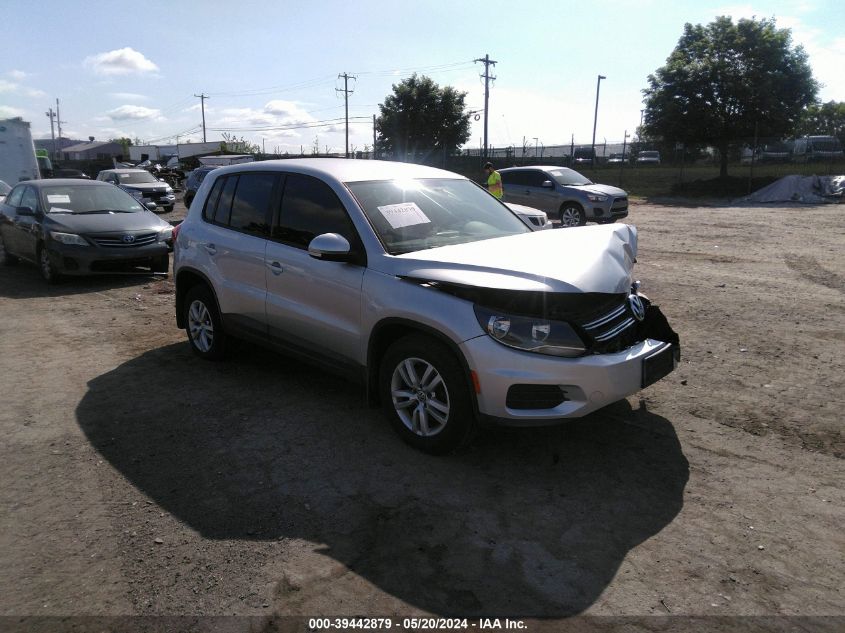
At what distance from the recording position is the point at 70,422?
180 inches

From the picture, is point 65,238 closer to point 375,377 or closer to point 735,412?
point 375,377

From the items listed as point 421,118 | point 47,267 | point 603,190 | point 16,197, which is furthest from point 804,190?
point 421,118

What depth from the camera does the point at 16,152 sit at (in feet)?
69.1

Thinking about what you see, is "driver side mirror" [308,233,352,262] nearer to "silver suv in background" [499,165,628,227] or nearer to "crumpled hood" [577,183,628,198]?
"silver suv in background" [499,165,628,227]

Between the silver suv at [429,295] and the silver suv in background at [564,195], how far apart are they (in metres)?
11.2

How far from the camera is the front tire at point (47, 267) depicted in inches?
374

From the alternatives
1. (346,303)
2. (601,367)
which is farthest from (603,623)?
(346,303)

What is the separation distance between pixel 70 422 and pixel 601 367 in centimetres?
374

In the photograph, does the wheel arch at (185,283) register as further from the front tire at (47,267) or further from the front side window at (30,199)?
the front side window at (30,199)

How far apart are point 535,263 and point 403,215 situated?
3.65ft

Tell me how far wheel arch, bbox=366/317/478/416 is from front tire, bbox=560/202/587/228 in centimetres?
1279

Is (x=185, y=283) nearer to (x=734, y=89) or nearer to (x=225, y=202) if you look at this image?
(x=225, y=202)

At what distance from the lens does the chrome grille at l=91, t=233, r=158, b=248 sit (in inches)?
371

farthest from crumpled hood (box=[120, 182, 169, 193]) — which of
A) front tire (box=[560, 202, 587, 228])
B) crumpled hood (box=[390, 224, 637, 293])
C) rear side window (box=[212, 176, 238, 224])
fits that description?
crumpled hood (box=[390, 224, 637, 293])
